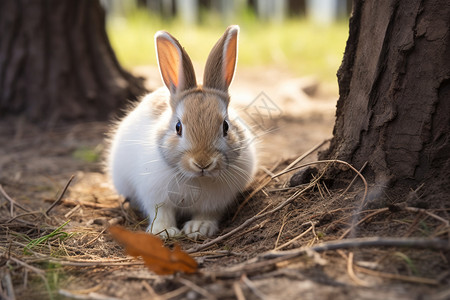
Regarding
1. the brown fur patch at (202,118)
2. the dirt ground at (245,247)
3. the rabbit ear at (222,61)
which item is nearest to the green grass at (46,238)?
the dirt ground at (245,247)

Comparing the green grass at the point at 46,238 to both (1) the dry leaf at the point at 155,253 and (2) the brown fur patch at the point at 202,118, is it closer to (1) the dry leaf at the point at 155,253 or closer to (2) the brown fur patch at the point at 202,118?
(1) the dry leaf at the point at 155,253

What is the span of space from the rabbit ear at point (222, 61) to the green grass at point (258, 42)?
5171mm

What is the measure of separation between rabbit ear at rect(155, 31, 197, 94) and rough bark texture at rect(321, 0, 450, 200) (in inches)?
46.2

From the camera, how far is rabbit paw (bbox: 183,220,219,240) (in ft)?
11.2

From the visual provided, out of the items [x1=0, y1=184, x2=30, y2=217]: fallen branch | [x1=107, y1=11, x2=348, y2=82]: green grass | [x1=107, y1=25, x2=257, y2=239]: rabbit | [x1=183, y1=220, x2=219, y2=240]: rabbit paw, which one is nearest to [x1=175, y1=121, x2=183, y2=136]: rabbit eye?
[x1=107, y1=25, x2=257, y2=239]: rabbit

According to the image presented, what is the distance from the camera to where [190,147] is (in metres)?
3.19

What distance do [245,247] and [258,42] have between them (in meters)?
8.49

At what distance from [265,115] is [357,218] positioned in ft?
12.3

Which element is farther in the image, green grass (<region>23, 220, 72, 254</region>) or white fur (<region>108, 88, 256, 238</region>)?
white fur (<region>108, 88, 256, 238</region>)

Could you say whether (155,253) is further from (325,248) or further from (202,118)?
(202,118)

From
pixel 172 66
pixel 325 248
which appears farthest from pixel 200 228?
pixel 325 248

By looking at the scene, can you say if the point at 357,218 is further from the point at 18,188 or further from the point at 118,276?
the point at 18,188

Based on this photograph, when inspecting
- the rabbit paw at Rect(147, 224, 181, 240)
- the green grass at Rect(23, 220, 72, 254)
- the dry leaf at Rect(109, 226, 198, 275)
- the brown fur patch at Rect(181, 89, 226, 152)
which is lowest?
the rabbit paw at Rect(147, 224, 181, 240)

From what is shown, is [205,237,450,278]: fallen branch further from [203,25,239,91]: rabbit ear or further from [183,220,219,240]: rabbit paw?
[203,25,239,91]: rabbit ear
